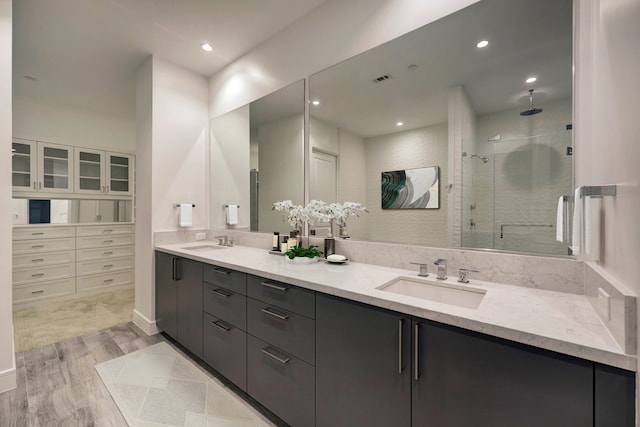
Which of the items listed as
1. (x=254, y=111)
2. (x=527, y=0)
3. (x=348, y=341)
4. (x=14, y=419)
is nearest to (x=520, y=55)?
(x=527, y=0)

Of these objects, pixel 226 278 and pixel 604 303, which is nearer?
pixel 604 303

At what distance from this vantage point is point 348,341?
1184 millimetres

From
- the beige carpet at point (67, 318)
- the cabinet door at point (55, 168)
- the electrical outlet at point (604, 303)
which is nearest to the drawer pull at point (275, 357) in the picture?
the electrical outlet at point (604, 303)

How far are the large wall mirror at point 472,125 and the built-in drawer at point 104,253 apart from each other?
4.06 meters

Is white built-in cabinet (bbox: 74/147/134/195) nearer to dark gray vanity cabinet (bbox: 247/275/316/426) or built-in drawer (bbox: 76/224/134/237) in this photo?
built-in drawer (bbox: 76/224/134/237)

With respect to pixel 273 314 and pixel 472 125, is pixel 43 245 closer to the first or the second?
pixel 273 314

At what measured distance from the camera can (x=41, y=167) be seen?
367 centimetres

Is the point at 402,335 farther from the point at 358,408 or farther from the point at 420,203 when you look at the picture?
the point at 420,203

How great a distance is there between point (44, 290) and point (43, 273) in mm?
224

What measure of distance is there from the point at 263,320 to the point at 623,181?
1.58m

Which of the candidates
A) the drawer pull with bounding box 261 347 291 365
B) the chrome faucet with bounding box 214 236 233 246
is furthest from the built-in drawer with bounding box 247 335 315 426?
the chrome faucet with bounding box 214 236 233 246

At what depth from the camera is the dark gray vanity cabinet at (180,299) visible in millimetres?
2121

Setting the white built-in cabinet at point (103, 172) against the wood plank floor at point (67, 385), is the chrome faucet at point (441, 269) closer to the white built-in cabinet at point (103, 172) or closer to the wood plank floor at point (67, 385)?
the wood plank floor at point (67, 385)

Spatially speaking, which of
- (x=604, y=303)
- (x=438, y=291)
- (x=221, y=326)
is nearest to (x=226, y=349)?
(x=221, y=326)
